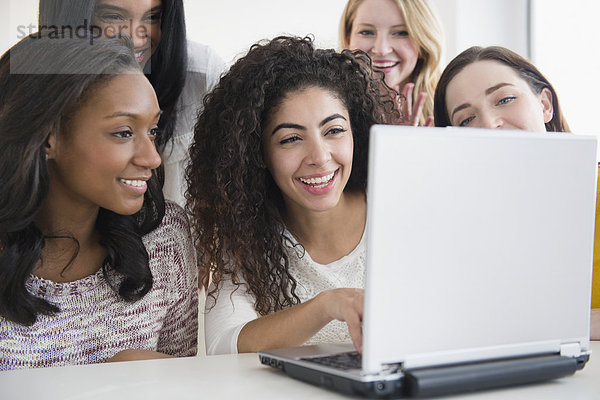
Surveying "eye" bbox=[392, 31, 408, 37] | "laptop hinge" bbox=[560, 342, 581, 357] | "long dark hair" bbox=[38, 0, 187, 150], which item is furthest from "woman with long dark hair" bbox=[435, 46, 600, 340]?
"laptop hinge" bbox=[560, 342, 581, 357]

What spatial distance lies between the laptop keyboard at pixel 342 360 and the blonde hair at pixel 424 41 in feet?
6.05

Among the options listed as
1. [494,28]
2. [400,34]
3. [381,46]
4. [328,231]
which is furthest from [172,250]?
[494,28]

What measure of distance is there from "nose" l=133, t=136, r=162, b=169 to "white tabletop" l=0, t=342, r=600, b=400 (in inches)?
22.9

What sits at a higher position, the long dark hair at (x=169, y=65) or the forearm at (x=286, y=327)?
the long dark hair at (x=169, y=65)

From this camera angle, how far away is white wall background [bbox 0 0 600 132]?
3.02m

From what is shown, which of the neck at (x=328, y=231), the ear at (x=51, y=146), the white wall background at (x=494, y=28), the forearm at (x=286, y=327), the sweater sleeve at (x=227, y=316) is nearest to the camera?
the forearm at (x=286, y=327)

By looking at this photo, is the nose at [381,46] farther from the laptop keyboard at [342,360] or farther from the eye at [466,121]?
the laptop keyboard at [342,360]

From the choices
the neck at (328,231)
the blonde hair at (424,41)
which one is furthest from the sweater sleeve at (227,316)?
the blonde hair at (424,41)

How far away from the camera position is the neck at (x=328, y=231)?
70.4 inches

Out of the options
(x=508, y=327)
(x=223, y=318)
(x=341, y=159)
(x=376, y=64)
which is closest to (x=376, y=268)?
(x=508, y=327)

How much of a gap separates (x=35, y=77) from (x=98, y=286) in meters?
0.49

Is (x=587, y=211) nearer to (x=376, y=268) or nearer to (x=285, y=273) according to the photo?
(x=376, y=268)

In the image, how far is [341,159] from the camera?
5.63ft

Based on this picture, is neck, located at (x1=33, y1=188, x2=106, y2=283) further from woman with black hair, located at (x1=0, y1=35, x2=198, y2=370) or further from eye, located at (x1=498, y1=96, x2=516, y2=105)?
eye, located at (x1=498, y1=96, x2=516, y2=105)
